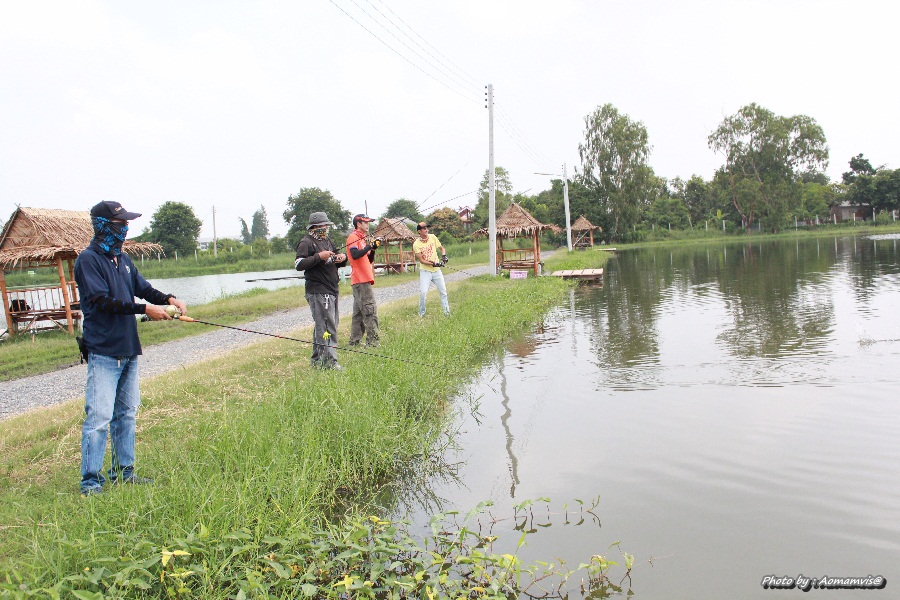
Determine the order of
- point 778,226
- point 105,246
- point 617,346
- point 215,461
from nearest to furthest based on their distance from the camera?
point 105,246 → point 215,461 → point 617,346 → point 778,226

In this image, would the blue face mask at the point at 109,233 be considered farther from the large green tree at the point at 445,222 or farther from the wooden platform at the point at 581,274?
the large green tree at the point at 445,222

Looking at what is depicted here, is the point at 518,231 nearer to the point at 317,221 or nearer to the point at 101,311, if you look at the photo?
the point at 317,221

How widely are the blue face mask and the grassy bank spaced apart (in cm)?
154

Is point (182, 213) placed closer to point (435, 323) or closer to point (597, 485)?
point (435, 323)

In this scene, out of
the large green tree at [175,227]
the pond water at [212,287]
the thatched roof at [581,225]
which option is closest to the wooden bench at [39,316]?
the pond water at [212,287]

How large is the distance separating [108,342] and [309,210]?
53687 mm

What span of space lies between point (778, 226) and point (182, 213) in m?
51.7

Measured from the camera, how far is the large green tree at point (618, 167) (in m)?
58.7

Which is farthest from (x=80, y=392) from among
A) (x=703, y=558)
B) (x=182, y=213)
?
(x=182, y=213)

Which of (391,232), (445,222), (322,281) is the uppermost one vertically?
(445,222)

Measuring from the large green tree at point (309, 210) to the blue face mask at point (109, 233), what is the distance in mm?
51074

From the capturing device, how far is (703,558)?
3990 millimetres

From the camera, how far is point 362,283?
9008 mm

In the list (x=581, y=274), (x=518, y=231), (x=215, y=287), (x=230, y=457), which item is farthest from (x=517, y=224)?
(x=230, y=457)
